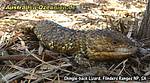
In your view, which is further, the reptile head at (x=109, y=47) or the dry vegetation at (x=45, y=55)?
the reptile head at (x=109, y=47)

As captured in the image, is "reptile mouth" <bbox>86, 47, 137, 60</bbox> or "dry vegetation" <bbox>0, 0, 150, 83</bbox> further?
"reptile mouth" <bbox>86, 47, 137, 60</bbox>

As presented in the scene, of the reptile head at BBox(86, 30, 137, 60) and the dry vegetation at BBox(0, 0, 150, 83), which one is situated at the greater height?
the reptile head at BBox(86, 30, 137, 60)

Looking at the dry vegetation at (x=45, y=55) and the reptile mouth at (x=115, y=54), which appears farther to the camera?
the reptile mouth at (x=115, y=54)

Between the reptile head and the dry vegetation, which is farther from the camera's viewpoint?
the reptile head

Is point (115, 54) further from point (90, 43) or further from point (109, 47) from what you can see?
point (90, 43)

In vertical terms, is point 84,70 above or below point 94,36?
below

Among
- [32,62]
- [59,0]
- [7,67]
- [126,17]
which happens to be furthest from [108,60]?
[59,0]

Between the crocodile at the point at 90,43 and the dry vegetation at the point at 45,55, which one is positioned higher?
the crocodile at the point at 90,43

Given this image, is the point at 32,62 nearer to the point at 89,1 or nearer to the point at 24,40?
the point at 24,40
